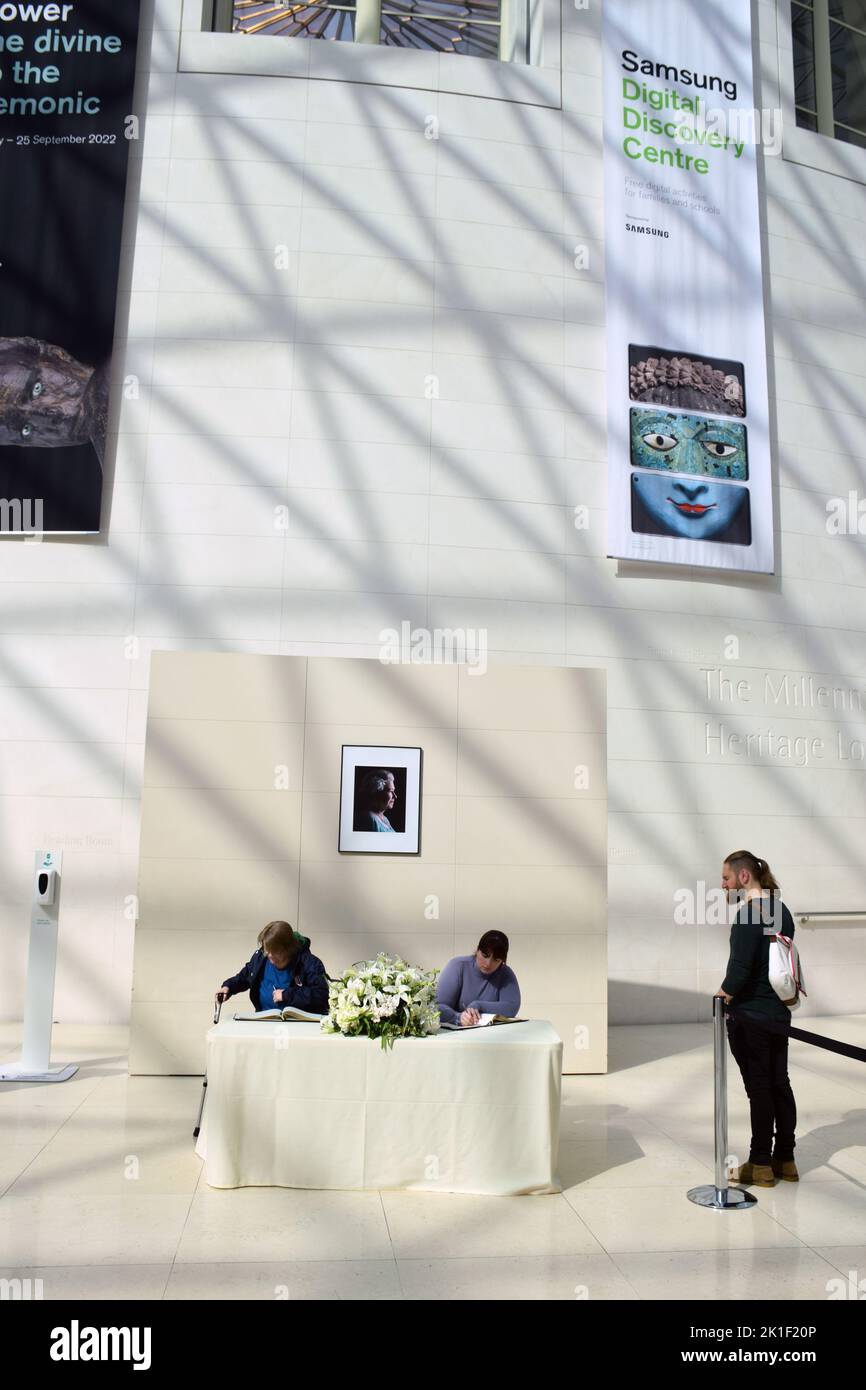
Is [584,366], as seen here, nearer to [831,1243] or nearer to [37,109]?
[37,109]

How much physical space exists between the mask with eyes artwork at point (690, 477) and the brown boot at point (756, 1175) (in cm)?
670

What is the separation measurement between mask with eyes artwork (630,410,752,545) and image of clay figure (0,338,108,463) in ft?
17.7

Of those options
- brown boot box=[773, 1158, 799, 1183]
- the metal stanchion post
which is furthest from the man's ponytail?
brown boot box=[773, 1158, 799, 1183]

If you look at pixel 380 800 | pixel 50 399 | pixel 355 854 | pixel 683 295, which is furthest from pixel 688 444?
pixel 50 399

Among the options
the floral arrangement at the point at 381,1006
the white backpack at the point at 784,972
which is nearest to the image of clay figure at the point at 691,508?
the white backpack at the point at 784,972

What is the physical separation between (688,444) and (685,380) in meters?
0.69

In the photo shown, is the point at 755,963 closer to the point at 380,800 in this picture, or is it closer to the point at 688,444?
the point at 380,800

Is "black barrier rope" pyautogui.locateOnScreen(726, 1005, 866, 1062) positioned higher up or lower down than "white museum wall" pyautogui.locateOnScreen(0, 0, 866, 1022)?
lower down

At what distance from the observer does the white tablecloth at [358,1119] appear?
5285 mm

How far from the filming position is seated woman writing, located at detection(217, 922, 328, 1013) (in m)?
6.10

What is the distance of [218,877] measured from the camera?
313 inches

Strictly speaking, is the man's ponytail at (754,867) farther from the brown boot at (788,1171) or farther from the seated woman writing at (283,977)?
the seated woman writing at (283,977)

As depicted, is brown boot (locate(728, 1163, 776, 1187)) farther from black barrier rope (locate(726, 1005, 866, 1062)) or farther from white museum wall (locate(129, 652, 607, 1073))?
white museum wall (locate(129, 652, 607, 1073))

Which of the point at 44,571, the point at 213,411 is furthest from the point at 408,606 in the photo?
the point at 44,571
